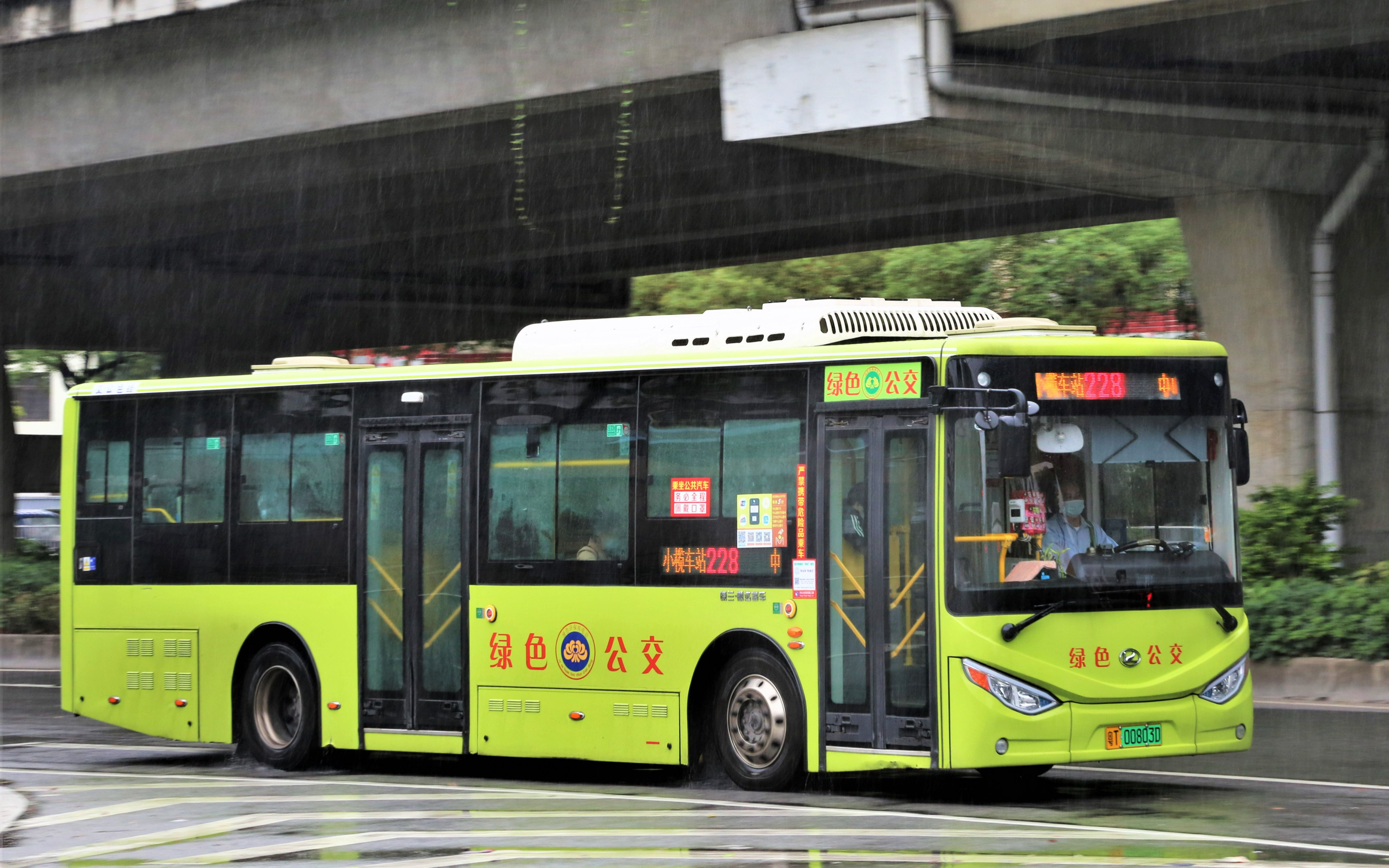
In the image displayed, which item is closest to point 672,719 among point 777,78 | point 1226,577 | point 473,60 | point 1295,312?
point 1226,577

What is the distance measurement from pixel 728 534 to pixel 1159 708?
9.51 feet

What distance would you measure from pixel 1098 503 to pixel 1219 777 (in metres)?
2.38

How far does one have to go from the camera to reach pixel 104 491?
643 inches

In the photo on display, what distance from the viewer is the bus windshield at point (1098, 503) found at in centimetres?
1153

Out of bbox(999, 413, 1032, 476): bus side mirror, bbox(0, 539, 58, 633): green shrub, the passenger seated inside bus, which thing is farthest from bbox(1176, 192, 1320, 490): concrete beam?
bbox(0, 539, 58, 633): green shrub

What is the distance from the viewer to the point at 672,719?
1279cm

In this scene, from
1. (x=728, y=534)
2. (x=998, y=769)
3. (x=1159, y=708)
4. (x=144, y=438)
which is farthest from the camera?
(x=144, y=438)

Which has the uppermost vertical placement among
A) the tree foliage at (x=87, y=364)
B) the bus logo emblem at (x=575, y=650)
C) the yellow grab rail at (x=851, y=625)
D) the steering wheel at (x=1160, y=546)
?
the tree foliage at (x=87, y=364)

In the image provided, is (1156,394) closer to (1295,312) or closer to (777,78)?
(777,78)

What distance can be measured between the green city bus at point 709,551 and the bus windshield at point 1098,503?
0.02 m

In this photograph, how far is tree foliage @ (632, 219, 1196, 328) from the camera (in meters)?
38.3

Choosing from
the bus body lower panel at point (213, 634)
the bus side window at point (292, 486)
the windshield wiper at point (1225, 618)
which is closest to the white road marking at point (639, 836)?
the windshield wiper at point (1225, 618)

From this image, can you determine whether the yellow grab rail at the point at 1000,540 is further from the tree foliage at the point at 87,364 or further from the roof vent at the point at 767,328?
the tree foliage at the point at 87,364

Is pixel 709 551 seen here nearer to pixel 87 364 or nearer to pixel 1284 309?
pixel 1284 309
